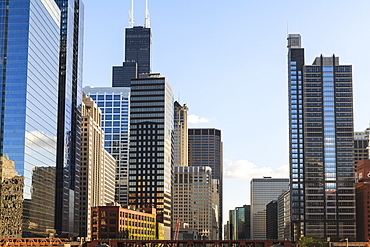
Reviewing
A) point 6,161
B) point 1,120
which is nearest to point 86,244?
point 6,161

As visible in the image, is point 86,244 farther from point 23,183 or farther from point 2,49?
point 2,49

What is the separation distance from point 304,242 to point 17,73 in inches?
4170

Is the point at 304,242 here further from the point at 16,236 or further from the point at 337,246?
the point at 16,236

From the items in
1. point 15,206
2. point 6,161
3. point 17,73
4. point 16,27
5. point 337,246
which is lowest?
point 337,246

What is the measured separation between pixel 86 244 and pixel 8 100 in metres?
51.5

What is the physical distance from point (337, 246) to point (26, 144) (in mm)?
103989

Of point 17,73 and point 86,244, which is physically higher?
point 17,73

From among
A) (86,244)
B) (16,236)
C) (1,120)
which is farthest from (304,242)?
(1,120)

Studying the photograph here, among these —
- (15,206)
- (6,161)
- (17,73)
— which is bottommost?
(15,206)

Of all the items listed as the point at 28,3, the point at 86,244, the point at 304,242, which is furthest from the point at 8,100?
the point at 304,242

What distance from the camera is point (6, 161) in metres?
188

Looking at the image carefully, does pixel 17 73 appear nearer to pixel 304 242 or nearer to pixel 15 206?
pixel 15 206

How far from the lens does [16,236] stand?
188250 millimetres

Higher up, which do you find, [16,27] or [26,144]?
[16,27]
